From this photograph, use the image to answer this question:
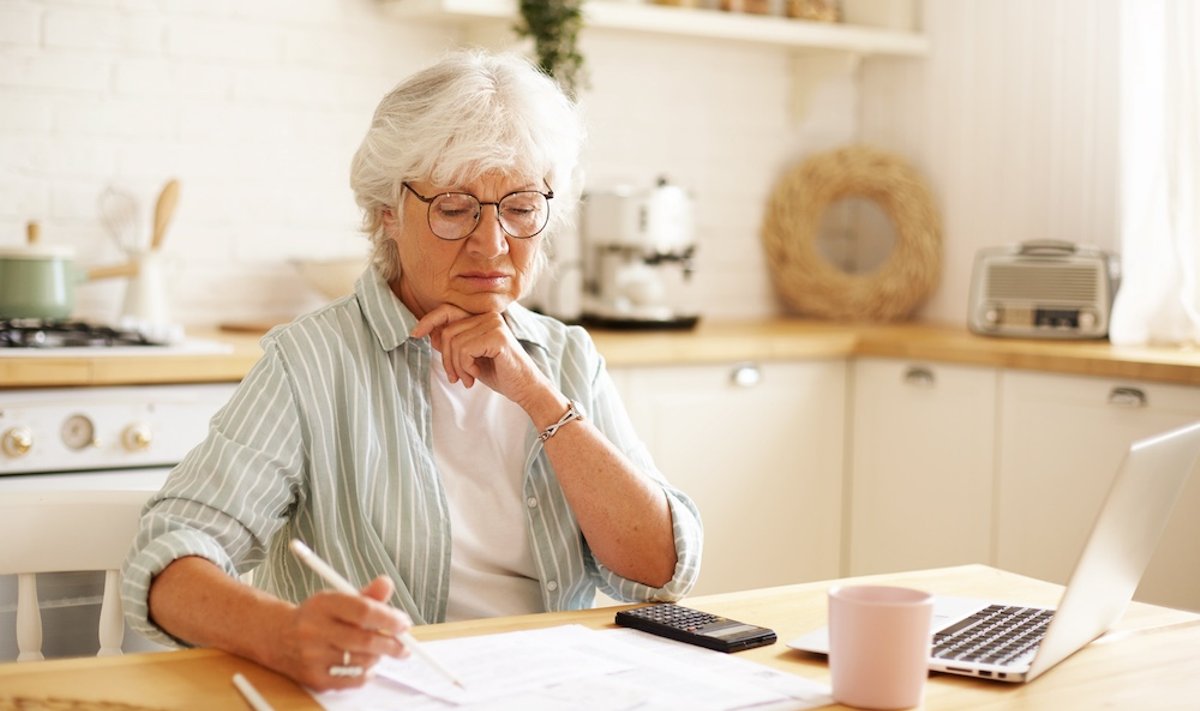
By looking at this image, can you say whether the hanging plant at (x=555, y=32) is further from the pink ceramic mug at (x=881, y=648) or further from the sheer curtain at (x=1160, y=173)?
the pink ceramic mug at (x=881, y=648)

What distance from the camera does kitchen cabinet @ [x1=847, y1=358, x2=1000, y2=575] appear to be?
3.16 meters

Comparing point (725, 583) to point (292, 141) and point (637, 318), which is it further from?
point (292, 141)

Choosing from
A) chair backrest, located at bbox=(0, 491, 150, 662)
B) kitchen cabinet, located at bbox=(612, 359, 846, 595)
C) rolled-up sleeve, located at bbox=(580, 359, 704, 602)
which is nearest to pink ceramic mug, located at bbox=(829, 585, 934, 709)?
rolled-up sleeve, located at bbox=(580, 359, 704, 602)

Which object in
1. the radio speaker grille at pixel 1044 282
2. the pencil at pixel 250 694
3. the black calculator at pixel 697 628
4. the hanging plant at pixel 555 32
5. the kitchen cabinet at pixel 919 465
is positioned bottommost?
the kitchen cabinet at pixel 919 465

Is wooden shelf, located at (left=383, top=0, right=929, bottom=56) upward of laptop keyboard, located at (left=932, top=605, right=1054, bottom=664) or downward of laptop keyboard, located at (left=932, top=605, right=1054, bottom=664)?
upward

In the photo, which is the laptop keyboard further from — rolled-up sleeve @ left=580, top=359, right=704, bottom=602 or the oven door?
the oven door

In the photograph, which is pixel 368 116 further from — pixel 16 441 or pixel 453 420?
pixel 453 420

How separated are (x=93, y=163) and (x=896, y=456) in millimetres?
1959

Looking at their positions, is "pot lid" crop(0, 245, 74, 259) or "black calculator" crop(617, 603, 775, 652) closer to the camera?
"black calculator" crop(617, 603, 775, 652)

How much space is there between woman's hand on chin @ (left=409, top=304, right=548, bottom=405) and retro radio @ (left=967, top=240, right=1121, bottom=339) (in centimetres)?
201

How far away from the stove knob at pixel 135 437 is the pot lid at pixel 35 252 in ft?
1.63

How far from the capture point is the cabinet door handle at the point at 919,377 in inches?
127

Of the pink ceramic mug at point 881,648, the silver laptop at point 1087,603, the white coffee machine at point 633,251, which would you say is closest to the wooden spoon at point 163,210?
the white coffee machine at point 633,251

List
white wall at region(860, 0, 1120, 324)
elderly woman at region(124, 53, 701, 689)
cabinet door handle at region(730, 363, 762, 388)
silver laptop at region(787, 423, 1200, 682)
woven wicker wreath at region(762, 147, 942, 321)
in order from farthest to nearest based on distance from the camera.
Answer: woven wicker wreath at region(762, 147, 942, 321) → white wall at region(860, 0, 1120, 324) → cabinet door handle at region(730, 363, 762, 388) → elderly woman at region(124, 53, 701, 689) → silver laptop at region(787, 423, 1200, 682)
